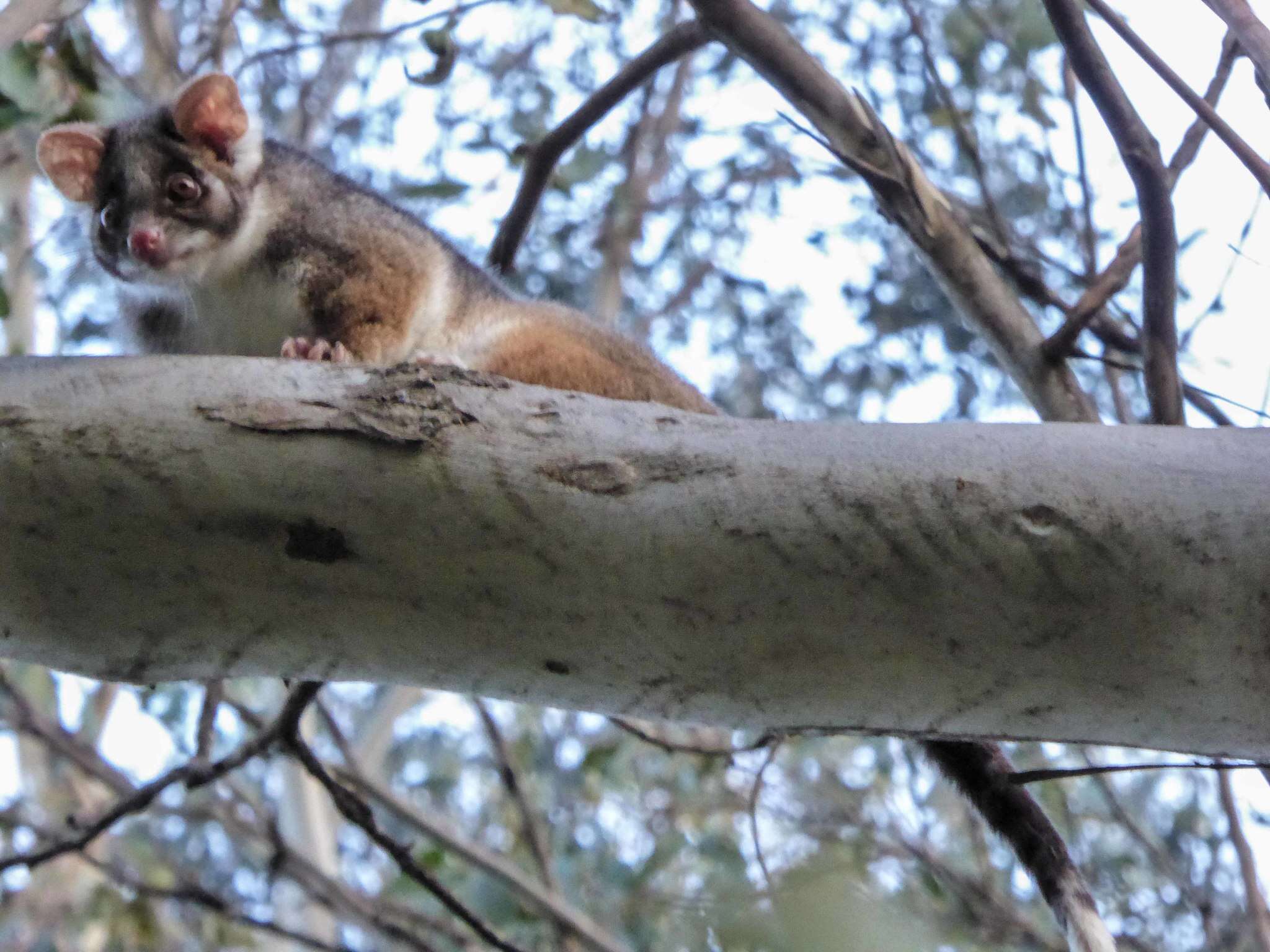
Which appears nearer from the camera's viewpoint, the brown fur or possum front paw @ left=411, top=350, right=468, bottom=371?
possum front paw @ left=411, top=350, right=468, bottom=371

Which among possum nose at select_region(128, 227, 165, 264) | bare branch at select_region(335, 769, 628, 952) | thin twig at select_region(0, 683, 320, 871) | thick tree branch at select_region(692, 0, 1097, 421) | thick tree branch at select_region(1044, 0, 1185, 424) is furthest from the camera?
bare branch at select_region(335, 769, 628, 952)

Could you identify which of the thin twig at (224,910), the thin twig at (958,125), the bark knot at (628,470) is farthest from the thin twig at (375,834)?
the thin twig at (958,125)

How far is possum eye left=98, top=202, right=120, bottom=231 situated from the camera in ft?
11.8

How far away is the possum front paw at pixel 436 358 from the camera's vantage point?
2846 mm

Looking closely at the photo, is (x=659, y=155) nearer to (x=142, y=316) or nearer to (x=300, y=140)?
(x=300, y=140)

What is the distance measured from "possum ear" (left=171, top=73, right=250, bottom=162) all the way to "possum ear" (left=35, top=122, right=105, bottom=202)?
0.22 meters

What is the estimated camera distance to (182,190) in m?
3.61

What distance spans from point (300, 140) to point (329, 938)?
4297 mm

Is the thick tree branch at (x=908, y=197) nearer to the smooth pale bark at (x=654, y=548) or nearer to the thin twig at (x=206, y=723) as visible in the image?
the smooth pale bark at (x=654, y=548)

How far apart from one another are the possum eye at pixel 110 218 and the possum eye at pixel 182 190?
0.14 metres

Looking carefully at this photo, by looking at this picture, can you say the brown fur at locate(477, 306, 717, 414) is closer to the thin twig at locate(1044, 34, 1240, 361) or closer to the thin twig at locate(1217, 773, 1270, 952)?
the thin twig at locate(1044, 34, 1240, 361)

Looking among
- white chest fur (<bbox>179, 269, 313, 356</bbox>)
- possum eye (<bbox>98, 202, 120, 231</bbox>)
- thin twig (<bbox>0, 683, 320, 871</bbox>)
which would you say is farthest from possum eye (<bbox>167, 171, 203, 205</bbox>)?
thin twig (<bbox>0, 683, 320, 871</bbox>)

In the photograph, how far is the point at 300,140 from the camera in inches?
301

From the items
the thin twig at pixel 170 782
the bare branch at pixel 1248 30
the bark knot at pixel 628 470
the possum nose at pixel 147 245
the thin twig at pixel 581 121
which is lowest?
the thin twig at pixel 170 782
